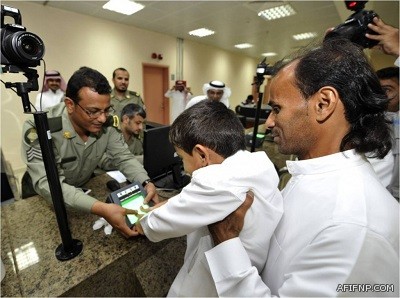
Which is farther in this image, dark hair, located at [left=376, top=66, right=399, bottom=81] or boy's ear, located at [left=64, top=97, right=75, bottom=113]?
dark hair, located at [left=376, top=66, right=399, bottom=81]

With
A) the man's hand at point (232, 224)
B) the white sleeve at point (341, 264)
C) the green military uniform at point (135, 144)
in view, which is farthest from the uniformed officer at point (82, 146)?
the green military uniform at point (135, 144)

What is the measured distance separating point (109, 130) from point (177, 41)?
6.01 m

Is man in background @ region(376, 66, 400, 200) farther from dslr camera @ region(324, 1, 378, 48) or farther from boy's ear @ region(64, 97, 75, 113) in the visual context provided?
boy's ear @ region(64, 97, 75, 113)

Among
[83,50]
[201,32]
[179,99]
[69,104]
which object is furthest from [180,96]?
[69,104]

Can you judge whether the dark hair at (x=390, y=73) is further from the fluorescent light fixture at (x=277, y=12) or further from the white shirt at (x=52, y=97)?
the white shirt at (x=52, y=97)

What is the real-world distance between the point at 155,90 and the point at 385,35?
6120mm

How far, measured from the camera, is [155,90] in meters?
6.79

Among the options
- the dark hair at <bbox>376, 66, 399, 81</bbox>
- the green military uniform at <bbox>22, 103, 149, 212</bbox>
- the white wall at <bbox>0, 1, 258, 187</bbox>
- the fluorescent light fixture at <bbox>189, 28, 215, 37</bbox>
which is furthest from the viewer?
the fluorescent light fixture at <bbox>189, 28, 215, 37</bbox>

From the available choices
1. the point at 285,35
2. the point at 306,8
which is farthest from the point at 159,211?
the point at 285,35

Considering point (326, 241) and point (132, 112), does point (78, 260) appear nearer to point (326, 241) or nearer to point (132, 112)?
point (326, 241)

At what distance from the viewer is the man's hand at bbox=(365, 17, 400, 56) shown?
126 cm

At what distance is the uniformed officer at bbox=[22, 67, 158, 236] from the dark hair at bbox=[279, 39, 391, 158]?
89 centimetres

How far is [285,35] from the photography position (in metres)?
6.48

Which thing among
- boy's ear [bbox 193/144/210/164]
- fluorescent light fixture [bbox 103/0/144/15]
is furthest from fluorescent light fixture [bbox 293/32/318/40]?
boy's ear [bbox 193/144/210/164]
